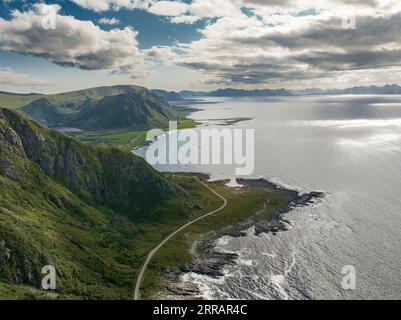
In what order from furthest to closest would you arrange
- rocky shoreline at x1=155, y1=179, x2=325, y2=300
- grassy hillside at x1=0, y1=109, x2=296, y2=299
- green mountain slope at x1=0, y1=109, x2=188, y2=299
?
1. rocky shoreline at x1=155, y1=179, x2=325, y2=300
2. green mountain slope at x1=0, y1=109, x2=188, y2=299
3. grassy hillside at x1=0, y1=109, x2=296, y2=299

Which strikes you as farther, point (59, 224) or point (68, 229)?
point (59, 224)

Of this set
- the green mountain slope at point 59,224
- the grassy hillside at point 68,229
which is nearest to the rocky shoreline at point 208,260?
the grassy hillside at point 68,229

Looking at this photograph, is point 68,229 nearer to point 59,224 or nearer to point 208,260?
point 59,224

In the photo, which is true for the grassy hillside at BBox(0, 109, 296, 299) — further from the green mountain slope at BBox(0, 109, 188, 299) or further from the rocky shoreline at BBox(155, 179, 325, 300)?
the rocky shoreline at BBox(155, 179, 325, 300)

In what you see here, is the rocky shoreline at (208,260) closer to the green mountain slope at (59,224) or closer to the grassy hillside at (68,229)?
the grassy hillside at (68,229)

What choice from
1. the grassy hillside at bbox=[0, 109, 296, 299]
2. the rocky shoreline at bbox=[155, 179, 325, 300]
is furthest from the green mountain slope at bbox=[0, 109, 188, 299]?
the rocky shoreline at bbox=[155, 179, 325, 300]

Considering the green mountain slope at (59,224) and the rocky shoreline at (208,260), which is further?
the rocky shoreline at (208,260)

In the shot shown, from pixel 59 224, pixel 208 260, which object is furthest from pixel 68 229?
pixel 208 260

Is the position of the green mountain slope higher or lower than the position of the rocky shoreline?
higher
